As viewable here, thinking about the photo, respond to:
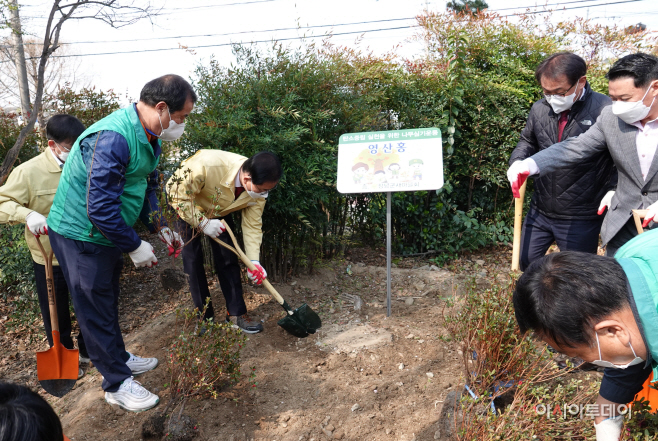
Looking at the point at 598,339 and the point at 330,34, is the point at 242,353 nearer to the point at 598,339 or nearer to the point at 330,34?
the point at 598,339

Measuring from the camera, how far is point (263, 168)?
3.03 meters

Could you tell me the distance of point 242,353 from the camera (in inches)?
132

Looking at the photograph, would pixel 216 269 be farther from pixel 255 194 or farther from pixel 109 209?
pixel 109 209

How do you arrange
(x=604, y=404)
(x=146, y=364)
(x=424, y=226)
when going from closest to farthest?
(x=604, y=404) → (x=146, y=364) → (x=424, y=226)

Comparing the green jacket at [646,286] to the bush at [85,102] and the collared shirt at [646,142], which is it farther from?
the bush at [85,102]

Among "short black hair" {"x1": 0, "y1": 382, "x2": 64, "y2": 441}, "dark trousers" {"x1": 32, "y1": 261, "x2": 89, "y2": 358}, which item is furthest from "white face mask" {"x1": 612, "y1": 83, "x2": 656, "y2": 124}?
"dark trousers" {"x1": 32, "y1": 261, "x2": 89, "y2": 358}

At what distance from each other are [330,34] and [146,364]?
372 centimetres

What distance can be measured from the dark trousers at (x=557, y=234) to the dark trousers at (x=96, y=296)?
288 cm

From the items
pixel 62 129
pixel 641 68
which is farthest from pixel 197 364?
pixel 641 68

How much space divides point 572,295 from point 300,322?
2.57 m

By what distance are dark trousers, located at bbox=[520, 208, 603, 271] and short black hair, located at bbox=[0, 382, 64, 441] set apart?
3.08 m

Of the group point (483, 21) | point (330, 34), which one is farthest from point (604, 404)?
point (483, 21)

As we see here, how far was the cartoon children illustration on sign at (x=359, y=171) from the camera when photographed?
3.78 meters

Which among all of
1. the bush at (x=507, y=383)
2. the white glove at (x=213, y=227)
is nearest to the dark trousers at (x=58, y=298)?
the white glove at (x=213, y=227)
